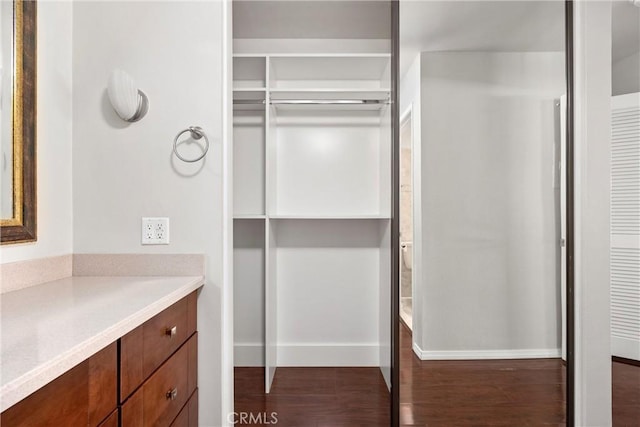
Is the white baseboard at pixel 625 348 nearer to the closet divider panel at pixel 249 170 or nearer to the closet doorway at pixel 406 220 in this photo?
the closet doorway at pixel 406 220

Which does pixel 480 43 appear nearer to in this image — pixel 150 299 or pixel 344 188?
pixel 344 188

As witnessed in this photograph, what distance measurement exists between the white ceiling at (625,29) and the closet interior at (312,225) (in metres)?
1.30

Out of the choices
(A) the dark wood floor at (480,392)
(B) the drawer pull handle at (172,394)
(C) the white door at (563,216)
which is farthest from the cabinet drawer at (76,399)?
(C) the white door at (563,216)

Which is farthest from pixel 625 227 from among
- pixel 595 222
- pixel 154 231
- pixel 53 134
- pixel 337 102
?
pixel 53 134

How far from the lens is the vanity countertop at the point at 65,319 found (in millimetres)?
644

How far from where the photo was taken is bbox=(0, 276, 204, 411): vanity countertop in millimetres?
644

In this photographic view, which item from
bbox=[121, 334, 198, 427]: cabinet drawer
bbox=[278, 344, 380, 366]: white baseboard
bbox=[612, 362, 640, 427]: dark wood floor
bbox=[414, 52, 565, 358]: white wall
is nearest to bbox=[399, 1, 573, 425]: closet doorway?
bbox=[414, 52, 565, 358]: white wall

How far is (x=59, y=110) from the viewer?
4.95 ft

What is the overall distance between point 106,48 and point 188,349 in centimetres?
124

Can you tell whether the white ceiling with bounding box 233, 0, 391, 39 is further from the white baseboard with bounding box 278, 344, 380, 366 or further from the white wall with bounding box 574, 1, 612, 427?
the white baseboard with bounding box 278, 344, 380, 366

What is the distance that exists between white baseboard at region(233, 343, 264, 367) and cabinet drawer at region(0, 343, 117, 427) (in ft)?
6.22

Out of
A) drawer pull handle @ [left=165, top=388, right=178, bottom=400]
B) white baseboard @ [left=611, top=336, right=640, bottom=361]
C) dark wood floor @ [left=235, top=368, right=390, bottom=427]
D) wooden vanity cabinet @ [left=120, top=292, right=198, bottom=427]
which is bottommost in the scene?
dark wood floor @ [left=235, top=368, right=390, bottom=427]

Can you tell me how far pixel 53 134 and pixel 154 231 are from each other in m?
0.51

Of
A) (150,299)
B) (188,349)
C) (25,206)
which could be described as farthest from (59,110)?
(188,349)
